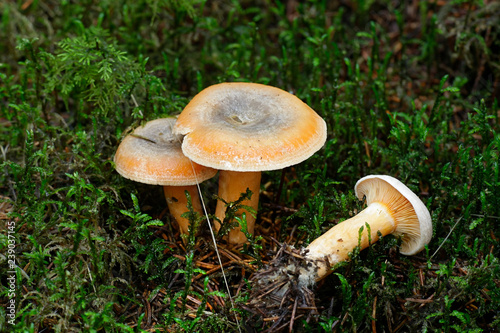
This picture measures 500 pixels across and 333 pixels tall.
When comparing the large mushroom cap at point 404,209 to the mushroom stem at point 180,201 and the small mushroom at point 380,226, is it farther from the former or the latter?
the mushroom stem at point 180,201

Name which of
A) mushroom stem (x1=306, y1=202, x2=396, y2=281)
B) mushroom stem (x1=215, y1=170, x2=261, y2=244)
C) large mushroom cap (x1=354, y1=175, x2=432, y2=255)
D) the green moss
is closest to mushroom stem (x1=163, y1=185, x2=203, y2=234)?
the green moss

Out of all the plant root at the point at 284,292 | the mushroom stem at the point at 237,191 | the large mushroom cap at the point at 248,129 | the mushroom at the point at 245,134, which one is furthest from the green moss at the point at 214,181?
the large mushroom cap at the point at 248,129

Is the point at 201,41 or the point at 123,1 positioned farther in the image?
the point at 201,41

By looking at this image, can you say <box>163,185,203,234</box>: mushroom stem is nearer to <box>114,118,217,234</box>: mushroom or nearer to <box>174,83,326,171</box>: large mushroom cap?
<box>114,118,217,234</box>: mushroom

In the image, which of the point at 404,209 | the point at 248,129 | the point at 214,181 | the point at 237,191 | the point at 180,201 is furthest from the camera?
the point at 214,181

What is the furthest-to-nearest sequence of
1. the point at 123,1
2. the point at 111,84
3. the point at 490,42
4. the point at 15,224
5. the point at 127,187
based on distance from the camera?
the point at 123,1 < the point at 490,42 < the point at 111,84 < the point at 127,187 < the point at 15,224

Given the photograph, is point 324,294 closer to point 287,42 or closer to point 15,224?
point 15,224

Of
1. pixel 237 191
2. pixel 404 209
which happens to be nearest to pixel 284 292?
pixel 237 191

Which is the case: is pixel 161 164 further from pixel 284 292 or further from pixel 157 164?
pixel 284 292

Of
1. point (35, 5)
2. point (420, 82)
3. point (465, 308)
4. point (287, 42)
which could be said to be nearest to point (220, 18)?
point (287, 42)
